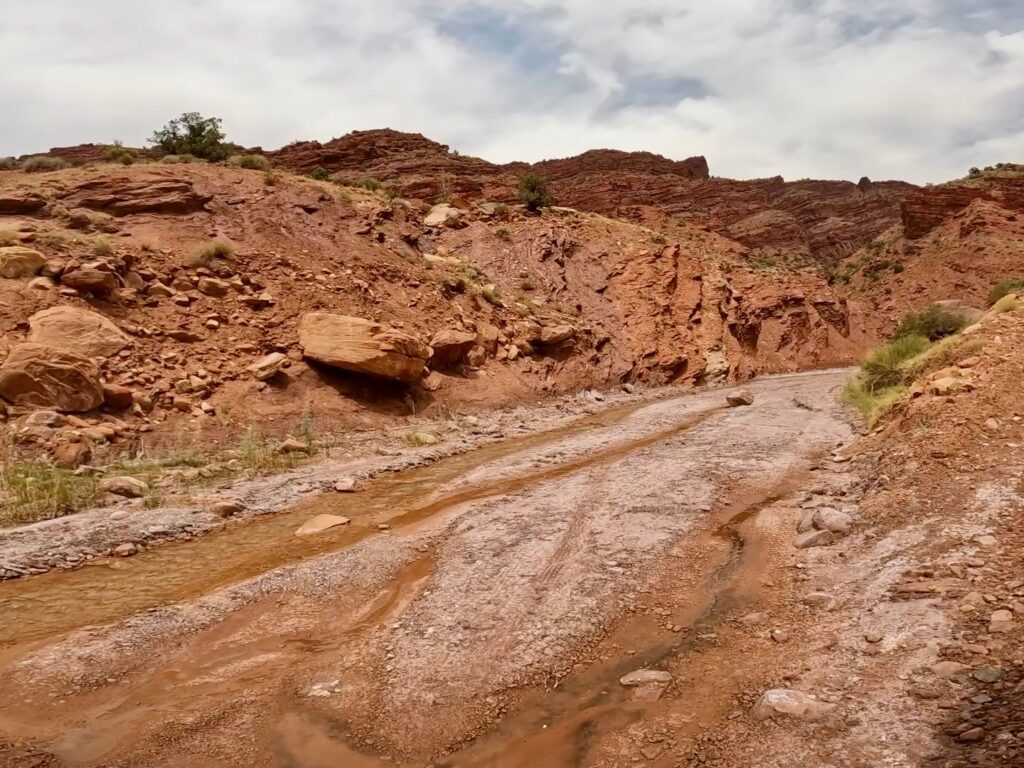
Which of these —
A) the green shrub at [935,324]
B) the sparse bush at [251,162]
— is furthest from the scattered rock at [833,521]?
the sparse bush at [251,162]

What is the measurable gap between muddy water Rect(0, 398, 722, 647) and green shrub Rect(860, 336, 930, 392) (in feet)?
23.2

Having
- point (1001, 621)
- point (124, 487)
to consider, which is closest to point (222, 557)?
point (124, 487)

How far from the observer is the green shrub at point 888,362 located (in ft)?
48.6

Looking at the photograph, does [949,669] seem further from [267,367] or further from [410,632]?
[267,367]

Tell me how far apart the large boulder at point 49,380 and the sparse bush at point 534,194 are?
87.7 feet

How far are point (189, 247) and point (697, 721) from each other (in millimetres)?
19034

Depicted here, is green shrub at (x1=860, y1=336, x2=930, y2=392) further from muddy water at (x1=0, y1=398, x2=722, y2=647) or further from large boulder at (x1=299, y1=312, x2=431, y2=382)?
large boulder at (x1=299, y1=312, x2=431, y2=382)

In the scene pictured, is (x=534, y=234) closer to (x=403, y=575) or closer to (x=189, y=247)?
(x=189, y=247)

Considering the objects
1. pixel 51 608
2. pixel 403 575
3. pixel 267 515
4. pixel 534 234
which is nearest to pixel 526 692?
pixel 403 575

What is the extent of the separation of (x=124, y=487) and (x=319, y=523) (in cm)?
359

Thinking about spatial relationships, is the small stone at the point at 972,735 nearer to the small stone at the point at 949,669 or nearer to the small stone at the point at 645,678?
the small stone at the point at 949,669

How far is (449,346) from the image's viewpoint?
1909 centimetres

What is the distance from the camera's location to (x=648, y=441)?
14.6 meters

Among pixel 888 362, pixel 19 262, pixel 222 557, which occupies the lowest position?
pixel 222 557
